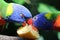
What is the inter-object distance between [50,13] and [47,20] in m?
0.05

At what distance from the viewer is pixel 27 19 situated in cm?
54

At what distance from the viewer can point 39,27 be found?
518 millimetres

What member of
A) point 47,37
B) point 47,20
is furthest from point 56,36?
point 47,20

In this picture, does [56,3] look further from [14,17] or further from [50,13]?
[14,17]

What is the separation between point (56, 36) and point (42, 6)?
20 centimetres

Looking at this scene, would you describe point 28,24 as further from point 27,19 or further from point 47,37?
point 47,37

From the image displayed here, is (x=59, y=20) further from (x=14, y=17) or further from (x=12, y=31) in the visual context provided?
(x=12, y=31)

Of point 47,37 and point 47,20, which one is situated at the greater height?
point 47,20

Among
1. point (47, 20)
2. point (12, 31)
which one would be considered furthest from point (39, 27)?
point (12, 31)

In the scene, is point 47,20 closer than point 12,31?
Yes

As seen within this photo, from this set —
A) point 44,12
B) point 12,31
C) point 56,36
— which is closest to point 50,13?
point 44,12

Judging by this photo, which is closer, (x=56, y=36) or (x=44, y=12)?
(x=44, y=12)

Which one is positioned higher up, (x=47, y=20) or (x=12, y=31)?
(x=47, y=20)

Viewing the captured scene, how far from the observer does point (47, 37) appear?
0.63m
